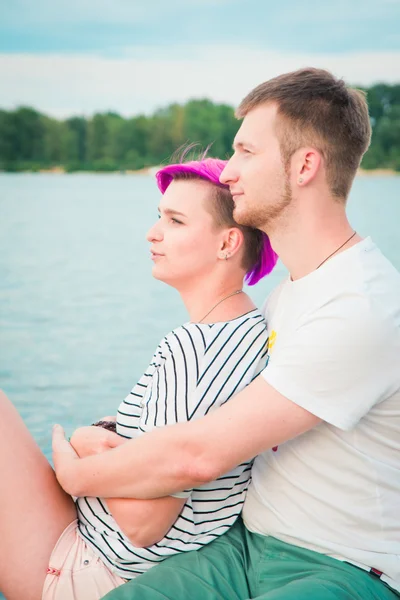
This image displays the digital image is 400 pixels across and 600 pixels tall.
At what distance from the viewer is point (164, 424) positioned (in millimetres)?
1860

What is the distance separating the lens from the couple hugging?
68.3 inches

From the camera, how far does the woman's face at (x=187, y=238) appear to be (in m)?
2.10

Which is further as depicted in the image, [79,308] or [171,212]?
[79,308]

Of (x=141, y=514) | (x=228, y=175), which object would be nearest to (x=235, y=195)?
(x=228, y=175)

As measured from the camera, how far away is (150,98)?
41.3 metres

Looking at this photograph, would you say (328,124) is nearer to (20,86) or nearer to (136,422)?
(136,422)

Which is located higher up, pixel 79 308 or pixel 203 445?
pixel 203 445

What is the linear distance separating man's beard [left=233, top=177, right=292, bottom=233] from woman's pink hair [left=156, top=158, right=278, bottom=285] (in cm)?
14

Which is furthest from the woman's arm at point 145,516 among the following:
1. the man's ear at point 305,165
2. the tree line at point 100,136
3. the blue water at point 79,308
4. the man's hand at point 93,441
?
the tree line at point 100,136

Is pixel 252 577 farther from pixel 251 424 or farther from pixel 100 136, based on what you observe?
pixel 100 136

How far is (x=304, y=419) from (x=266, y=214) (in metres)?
0.53

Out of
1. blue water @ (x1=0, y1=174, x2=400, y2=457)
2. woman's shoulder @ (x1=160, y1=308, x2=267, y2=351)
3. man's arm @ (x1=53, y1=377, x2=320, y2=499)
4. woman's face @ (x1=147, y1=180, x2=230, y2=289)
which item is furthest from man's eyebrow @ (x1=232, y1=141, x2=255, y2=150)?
blue water @ (x1=0, y1=174, x2=400, y2=457)

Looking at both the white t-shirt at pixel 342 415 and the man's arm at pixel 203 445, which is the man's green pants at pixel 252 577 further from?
the man's arm at pixel 203 445

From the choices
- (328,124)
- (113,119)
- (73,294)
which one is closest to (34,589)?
(328,124)
